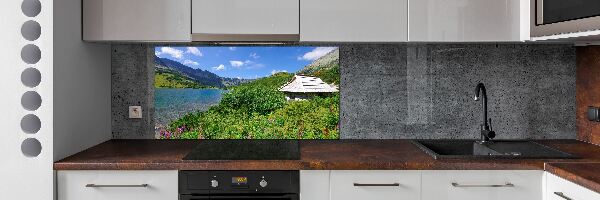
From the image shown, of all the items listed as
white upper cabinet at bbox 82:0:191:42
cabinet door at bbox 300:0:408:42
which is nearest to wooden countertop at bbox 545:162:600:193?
cabinet door at bbox 300:0:408:42

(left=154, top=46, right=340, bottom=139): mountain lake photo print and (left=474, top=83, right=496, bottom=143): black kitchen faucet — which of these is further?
(left=154, top=46, right=340, bottom=139): mountain lake photo print

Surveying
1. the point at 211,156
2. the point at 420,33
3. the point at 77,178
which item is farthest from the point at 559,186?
the point at 77,178

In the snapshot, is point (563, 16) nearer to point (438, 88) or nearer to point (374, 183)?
point (438, 88)

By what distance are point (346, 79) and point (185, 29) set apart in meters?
0.92

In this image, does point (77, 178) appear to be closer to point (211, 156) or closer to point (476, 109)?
point (211, 156)

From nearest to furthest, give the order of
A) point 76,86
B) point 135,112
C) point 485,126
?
1. point 76,86
2. point 485,126
3. point 135,112

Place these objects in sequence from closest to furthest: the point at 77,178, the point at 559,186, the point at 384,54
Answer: the point at 559,186 → the point at 77,178 → the point at 384,54
